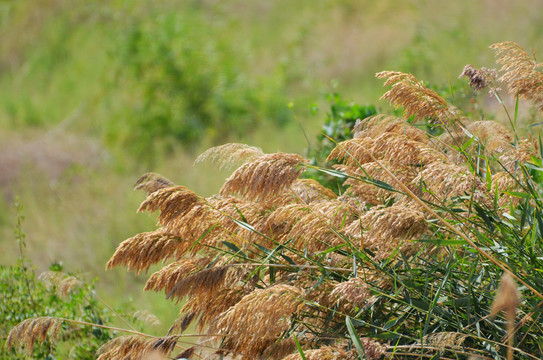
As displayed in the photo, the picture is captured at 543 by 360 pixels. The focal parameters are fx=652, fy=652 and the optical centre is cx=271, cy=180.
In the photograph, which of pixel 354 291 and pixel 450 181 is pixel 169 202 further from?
pixel 450 181

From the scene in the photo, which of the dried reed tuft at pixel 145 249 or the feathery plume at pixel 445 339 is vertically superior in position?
the dried reed tuft at pixel 145 249

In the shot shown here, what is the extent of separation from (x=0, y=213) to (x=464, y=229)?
8075 mm

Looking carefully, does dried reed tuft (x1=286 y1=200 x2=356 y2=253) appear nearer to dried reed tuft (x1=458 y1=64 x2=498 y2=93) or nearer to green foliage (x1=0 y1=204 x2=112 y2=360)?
dried reed tuft (x1=458 y1=64 x2=498 y2=93)

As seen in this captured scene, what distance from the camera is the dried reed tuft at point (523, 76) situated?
2887 millimetres

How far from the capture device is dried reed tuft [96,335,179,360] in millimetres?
2506

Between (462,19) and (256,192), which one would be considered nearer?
(256,192)

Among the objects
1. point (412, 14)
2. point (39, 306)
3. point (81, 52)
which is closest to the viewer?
point (39, 306)

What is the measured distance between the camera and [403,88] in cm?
278

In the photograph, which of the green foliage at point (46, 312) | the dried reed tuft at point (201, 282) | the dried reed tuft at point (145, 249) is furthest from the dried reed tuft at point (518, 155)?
the green foliage at point (46, 312)

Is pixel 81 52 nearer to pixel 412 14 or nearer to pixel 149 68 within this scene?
pixel 149 68

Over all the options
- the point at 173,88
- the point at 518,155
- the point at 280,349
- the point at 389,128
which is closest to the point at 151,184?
the point at 280,349

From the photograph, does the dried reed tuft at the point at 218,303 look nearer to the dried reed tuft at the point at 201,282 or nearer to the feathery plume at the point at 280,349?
the dried reed tuft at the point at 201,282

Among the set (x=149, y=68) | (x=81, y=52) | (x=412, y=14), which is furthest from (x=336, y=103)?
(x=81, y=52)

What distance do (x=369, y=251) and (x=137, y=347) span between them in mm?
1056
